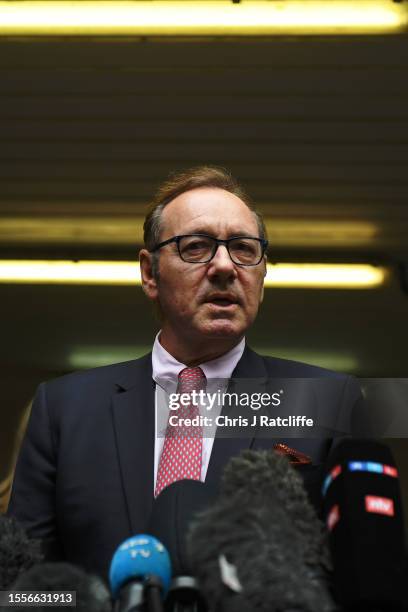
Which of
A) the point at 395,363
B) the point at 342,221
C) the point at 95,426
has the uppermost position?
the point at 342,221

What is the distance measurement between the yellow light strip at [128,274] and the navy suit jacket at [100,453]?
4267mm

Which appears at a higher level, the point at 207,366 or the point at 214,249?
the point at 214,249

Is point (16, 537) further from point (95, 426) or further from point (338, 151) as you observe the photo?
point (338, 151)

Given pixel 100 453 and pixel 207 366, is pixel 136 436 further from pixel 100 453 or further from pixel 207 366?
pixel 207 366

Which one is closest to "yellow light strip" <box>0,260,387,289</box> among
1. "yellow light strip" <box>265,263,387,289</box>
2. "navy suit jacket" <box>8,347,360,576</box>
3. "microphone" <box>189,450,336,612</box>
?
"yellow light strip" <box>265,263,387,289</box>

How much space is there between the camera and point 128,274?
6.39 meters

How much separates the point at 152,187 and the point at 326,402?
149 inches

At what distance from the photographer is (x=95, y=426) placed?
1823 millimetres

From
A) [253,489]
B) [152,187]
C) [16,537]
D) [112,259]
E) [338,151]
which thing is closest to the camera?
[253,489]

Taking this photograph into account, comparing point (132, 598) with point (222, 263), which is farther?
point (222, 263)

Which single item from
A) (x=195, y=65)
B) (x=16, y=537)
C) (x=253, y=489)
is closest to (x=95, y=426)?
(x=16, y=537)

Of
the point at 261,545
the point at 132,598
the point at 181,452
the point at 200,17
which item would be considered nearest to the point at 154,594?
the point at 132,598

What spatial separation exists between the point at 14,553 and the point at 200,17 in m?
3.20

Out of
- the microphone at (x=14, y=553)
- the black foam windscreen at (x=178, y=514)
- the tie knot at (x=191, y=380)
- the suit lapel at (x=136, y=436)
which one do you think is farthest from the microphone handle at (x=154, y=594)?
the tie knot at (x=191, y=380)
